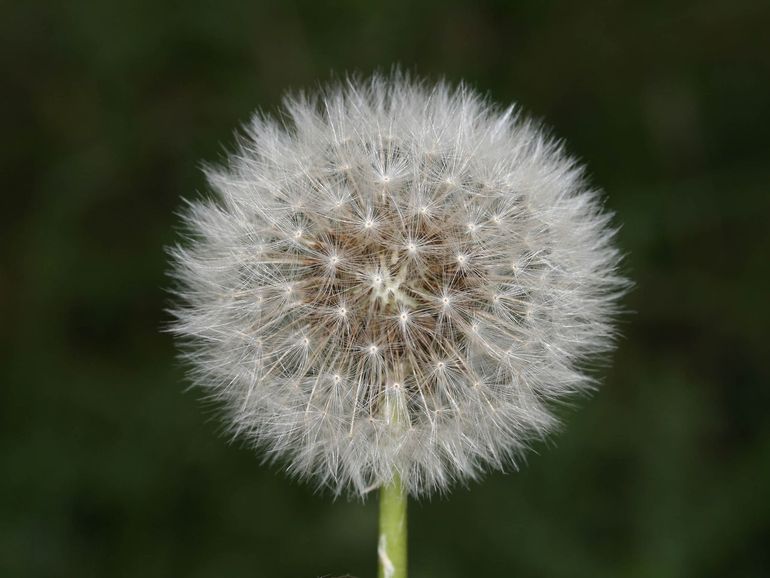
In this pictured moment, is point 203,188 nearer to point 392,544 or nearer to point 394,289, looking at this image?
point 394,289

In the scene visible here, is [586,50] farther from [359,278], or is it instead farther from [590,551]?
[359,278]

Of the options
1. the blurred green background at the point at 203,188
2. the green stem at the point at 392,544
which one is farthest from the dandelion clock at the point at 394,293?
the blurred green background at the point at 203,188

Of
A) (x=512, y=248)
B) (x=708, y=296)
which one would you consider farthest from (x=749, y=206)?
(x=512, y=248)

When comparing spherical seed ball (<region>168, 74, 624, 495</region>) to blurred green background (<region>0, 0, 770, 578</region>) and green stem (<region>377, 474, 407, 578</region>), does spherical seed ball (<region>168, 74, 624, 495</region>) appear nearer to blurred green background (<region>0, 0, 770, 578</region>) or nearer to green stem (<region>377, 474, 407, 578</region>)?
green stem (<region>377, 474, 407, 578</region>)

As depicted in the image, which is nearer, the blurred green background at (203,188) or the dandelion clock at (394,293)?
the dandelion clock at (394,293)

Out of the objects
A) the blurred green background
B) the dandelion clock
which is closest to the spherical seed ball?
the dandelion clock

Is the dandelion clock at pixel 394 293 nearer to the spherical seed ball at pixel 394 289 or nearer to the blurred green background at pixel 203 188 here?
the spherical seed ball at pixel 394 289
